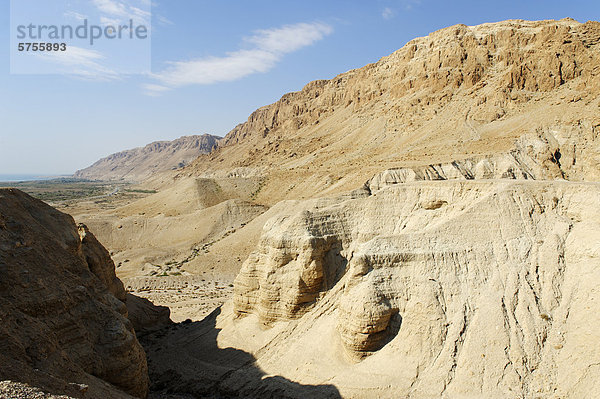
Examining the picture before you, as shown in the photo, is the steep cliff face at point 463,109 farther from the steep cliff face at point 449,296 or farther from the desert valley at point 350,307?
the steep cliff face at point 449,296

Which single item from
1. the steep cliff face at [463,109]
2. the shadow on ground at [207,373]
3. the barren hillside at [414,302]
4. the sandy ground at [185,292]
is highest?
the steep cliff face at [463,109]

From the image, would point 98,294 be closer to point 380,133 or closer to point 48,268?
point 48,268

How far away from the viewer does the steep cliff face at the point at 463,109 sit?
42656mm

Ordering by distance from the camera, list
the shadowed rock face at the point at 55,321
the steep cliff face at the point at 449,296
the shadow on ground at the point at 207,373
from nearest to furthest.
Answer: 1. the shadowed rock face at the point at 55,321
2. the steep cliff face at the point at 449,296
3. the shadow on ground at the point at 207,373

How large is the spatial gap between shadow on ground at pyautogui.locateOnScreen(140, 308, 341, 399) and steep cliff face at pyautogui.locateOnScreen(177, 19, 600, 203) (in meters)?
Result: 27.5

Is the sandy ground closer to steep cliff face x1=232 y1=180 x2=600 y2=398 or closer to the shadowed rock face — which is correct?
steep cliff face x1=232 y1=180 x2=600 y2=398

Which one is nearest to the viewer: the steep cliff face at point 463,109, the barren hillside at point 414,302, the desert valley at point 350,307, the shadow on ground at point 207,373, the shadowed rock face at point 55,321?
the shadowed rock face at point 55,321

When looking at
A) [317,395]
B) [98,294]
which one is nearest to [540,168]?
[317,395]

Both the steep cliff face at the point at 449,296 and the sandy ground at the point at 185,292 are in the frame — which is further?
the sandy ground at the point at 185,292

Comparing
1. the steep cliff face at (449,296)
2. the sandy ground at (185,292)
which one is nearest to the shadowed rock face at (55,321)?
the steep cliff face at (449,296)

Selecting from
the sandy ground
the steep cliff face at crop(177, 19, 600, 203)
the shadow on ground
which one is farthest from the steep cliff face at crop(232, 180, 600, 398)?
the steep cliff face at crop(177, 19, 600, 203)

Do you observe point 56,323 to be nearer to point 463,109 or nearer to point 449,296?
point 449,296

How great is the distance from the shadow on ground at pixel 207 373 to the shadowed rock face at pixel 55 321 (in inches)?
107

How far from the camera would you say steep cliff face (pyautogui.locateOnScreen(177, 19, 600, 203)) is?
4266cm
